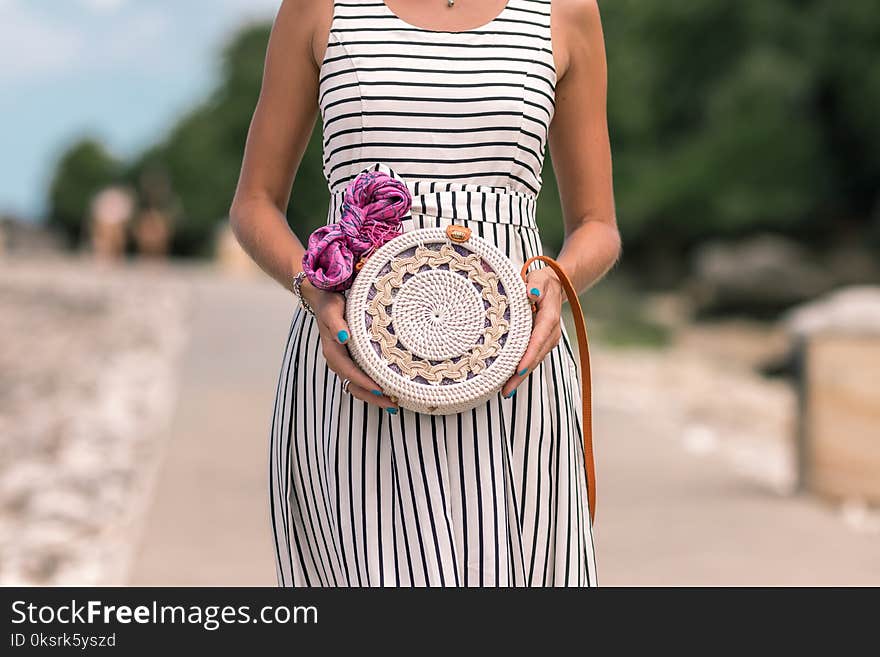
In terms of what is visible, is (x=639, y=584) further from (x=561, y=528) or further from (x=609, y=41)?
(x=609, y=41)

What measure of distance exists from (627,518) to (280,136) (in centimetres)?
510

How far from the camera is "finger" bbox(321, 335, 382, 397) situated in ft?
5.94

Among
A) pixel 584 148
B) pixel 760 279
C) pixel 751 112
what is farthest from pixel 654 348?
pixel 584 148

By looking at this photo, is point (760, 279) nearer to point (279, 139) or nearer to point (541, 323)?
point (279, 139)

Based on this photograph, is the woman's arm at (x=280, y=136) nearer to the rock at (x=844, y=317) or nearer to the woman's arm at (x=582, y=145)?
the woman's arm at (x=582, y=145)

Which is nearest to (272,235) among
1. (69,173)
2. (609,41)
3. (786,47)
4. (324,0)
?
(324,0)

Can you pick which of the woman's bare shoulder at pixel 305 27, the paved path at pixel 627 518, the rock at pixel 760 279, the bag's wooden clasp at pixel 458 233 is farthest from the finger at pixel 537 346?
the rock at pixel 760 279

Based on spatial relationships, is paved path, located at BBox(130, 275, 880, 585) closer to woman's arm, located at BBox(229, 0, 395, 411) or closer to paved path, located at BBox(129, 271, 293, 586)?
paved path, located at BBox(129, 271, 293, 586)

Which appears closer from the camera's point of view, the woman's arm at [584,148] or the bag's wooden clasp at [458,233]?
the bag's wooden clasp at [458,233]

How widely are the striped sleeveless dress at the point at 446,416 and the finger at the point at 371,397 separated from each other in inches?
3.5

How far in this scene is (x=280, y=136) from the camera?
6.82 ft

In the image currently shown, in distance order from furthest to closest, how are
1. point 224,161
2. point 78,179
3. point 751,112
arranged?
1. point 78,179
2. point 224,161
3. point 751,112

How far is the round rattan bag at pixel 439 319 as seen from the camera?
1.81 m

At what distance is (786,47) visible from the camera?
96.6 ft
